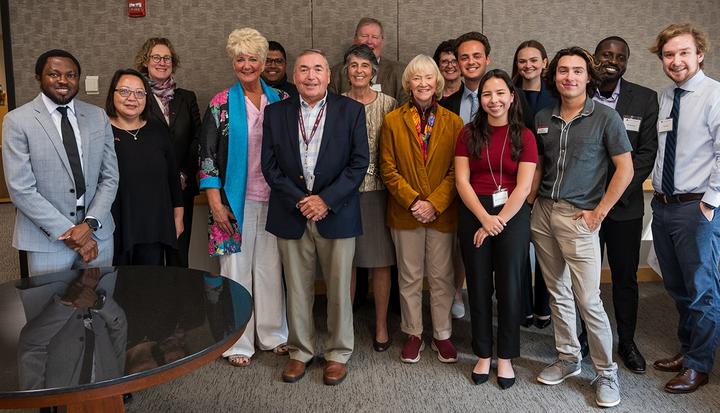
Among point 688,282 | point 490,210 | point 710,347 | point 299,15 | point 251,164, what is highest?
point 299,15

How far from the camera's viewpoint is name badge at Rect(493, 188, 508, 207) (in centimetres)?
282

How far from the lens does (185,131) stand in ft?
11.4

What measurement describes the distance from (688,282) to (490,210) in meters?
1.04

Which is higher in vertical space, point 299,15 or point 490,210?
point 299,15

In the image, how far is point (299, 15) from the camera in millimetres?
4391

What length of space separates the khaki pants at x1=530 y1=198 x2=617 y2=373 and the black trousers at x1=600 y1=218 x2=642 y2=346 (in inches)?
10.9

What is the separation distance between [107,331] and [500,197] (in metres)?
1.84

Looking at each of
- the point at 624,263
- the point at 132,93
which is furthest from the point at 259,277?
the point at 624,263

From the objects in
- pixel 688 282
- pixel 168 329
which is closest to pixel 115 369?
pixel 168 329

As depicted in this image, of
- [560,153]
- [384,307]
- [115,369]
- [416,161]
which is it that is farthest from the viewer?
[384,307]

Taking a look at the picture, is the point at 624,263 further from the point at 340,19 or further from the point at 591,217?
the point at 340,19

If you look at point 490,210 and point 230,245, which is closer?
point 490,210

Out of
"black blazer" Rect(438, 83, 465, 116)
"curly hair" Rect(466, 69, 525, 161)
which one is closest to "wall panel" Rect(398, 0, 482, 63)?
"black blazer" Rect(438, 83, 465, 116)

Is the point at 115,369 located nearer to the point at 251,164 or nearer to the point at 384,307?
the point at 251,164
